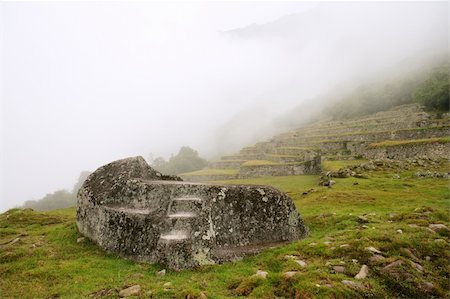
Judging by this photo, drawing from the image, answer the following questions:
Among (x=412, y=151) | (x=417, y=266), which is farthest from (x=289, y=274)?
(x=412, y=151)

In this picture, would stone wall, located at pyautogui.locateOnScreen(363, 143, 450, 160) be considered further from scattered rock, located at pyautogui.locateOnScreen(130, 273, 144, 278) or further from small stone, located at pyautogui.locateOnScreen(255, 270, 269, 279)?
scattered rock, located at pyautogui.locateOnScreen(130, 273, 144, 278)

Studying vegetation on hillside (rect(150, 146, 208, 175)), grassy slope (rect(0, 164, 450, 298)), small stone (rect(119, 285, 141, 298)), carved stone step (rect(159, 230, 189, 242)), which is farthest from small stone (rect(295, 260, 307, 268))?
vegetation on hillside (rect(150, 146, 208, 175))

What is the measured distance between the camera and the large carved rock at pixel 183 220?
873 cm

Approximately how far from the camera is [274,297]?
6.61 m

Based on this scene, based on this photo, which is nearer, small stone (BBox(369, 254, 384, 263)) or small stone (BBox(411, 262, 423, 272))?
small stone (BBox(411, 262, 423, 272))

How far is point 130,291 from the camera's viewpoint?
695cm

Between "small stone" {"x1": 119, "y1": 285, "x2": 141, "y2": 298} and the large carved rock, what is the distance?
1349 mm

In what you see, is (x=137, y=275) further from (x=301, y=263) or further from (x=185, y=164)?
(x=185, y=164)

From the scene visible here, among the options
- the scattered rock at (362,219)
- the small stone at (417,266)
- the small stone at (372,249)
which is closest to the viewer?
the small stone at (417,266)

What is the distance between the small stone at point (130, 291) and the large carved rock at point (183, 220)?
1.35 metres

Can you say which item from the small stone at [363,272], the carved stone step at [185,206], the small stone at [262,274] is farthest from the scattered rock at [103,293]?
the small stone at [363,272]

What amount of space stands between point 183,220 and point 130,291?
2456 millimetres

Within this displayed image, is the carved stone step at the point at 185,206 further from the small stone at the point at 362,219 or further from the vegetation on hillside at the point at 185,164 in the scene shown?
the vegetation on hillside at the point at 185,164

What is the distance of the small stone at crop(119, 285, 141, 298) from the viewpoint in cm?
686
